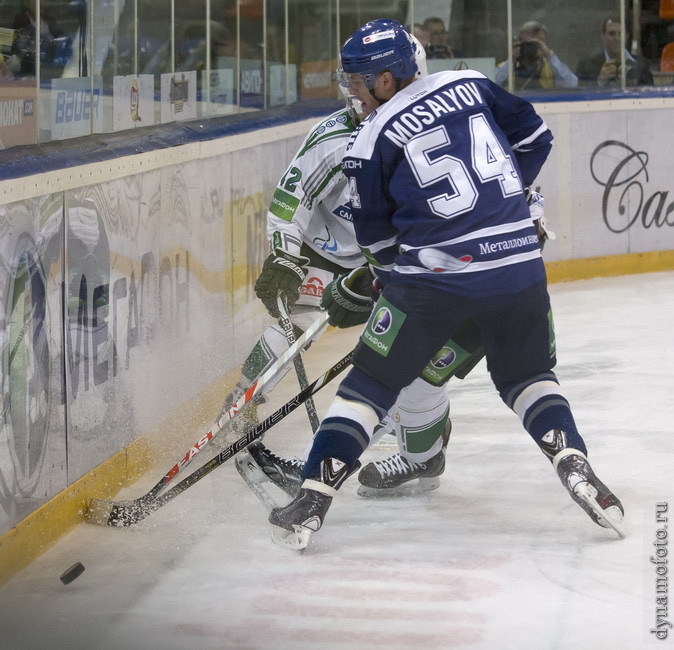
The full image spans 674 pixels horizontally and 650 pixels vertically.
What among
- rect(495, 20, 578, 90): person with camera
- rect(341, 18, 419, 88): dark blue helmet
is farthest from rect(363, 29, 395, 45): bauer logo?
rect(495, 20, 578, 90): person with camera

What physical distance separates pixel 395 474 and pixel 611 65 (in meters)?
3.95

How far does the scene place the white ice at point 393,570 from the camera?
7.29 feet

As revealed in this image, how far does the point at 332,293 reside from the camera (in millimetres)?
2820

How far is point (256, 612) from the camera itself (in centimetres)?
232

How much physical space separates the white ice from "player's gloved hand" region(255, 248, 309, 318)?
45cm

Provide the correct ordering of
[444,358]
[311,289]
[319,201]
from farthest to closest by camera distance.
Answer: [311,289] < [319,201] < [444,358]

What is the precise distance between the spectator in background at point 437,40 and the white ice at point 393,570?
3.21m

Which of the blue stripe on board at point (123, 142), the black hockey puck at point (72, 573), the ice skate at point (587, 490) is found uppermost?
the blue stripe on board at point (123, 142)

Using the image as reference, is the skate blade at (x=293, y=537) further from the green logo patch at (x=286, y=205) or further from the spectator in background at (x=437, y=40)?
the spectator in background at (x=437, y=40)

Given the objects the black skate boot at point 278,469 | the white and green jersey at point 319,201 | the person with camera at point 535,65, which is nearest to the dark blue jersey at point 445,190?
the black skate boot at point 278,469

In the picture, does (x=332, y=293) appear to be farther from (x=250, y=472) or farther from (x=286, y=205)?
(x=286, y=205)

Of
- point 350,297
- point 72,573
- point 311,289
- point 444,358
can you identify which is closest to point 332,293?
point 350,297

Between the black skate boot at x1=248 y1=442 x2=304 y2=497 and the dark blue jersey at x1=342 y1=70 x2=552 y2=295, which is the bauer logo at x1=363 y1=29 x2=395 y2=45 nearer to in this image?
the dark blue jersey at x1=342 y1=70 x2=552 y2=295

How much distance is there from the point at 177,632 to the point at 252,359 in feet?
4.45
